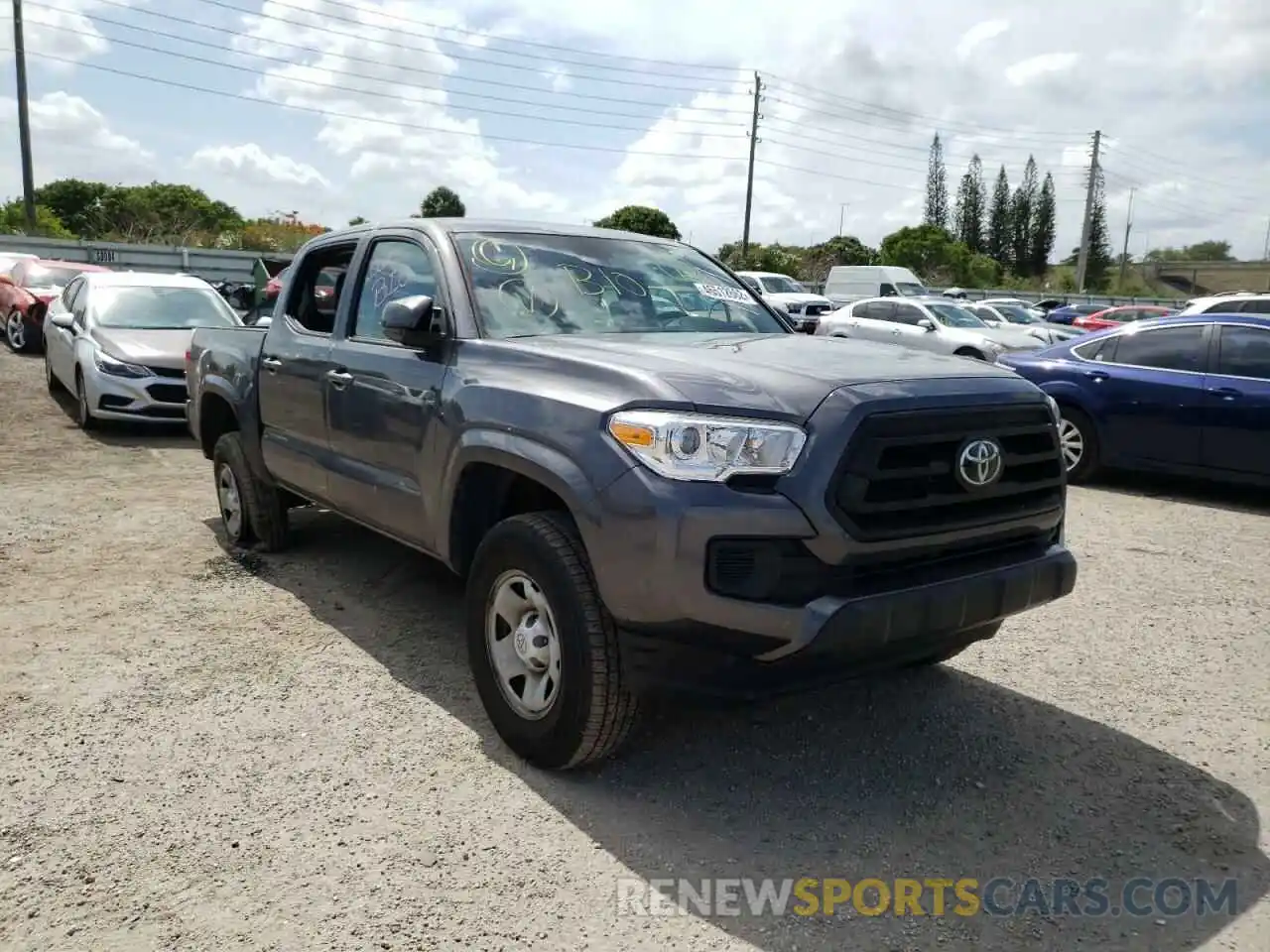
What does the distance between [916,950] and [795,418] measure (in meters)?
1.43

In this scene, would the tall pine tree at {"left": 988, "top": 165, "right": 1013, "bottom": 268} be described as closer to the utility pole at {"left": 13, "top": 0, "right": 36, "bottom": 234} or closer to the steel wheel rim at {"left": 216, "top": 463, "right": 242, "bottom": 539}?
the utility pole at {"left": 13, "top": 0, "right": 36, "bottom": 234}

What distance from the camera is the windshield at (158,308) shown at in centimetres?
1052

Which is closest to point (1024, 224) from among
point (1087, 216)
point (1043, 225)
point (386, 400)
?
point (1043, 225)

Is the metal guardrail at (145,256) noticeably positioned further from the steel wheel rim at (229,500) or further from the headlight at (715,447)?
the headlight at (715,447)

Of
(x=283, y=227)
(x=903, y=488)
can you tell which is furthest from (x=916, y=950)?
(x=283, y=227)

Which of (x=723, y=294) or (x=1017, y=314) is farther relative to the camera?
(x=1017, y=314)

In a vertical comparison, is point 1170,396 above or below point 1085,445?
above

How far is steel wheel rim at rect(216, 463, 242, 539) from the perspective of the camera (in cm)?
599

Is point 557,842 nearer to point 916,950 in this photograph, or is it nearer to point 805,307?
point 916,950

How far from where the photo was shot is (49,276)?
1661 centimetres

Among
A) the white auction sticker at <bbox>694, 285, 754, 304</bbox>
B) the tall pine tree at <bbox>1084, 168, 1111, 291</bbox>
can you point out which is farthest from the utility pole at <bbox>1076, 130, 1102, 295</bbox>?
the white auction sticker at <bbox>694, 285, 754, 304</bbox>

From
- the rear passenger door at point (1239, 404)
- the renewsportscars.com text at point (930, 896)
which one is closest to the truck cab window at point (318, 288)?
the renewsportscars.com text at point (930, 896)

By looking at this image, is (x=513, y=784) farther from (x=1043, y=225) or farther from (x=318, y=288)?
(x=1043, y=225)

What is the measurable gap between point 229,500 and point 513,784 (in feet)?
11.6
